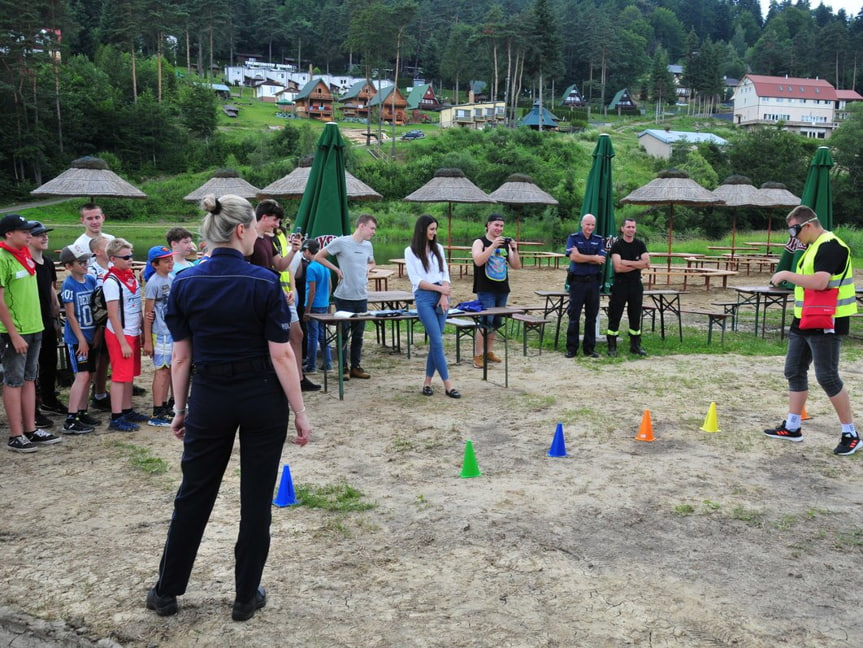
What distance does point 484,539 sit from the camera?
4.21 meters

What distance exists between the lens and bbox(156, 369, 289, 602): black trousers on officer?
308 centimetres

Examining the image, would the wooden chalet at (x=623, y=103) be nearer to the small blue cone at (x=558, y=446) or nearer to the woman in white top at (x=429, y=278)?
the woman in white top at (x=429, y=278)

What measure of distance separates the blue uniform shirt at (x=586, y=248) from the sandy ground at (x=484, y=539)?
2728mm

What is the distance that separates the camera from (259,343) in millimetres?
3104

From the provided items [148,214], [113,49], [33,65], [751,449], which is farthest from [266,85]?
[751,449]

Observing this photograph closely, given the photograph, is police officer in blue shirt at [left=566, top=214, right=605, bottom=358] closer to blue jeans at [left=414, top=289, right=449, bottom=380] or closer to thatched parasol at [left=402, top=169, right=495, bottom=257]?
blue jeans at [left=414, top=289, right=449, bottom=380]

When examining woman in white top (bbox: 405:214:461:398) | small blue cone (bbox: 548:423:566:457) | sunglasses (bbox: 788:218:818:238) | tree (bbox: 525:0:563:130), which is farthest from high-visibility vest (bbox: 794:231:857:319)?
tree (bbox: 525:0:563:130)

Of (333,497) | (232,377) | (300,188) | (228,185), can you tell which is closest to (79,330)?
(333,497)

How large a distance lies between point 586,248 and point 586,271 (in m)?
0.29

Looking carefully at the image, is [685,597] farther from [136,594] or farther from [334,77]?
[334,77]

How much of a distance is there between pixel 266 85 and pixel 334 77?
12535mm

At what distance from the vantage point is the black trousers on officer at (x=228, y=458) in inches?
121

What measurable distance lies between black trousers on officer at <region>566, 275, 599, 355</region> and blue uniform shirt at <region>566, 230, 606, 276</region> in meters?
0.08

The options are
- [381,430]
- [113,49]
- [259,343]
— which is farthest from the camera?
[113,49]
